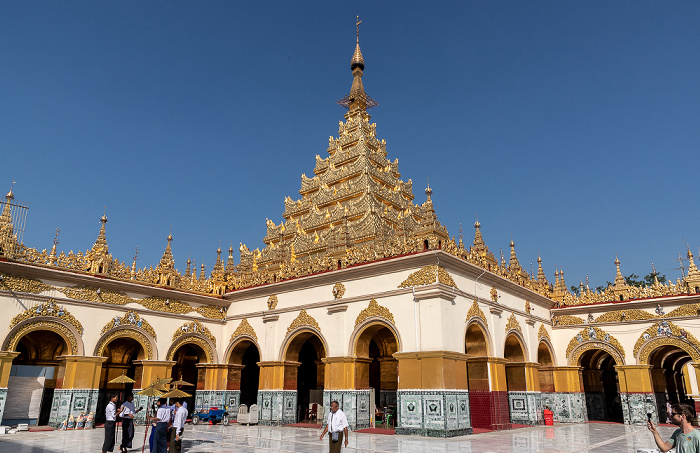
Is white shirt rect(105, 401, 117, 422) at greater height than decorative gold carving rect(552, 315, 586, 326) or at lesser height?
lesser

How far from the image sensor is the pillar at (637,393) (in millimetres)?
18984

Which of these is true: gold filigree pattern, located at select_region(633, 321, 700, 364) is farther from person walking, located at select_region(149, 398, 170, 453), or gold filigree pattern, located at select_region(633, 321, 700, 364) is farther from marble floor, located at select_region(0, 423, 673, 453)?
person walking, located at select_region(149, 398, 170, 453)

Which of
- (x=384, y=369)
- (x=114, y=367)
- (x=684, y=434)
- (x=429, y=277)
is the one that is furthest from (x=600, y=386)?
(x=114, y=367)

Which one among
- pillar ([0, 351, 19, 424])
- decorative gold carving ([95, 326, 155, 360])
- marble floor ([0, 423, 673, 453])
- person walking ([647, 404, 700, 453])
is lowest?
marble floor ([0, 423, 673, 453])

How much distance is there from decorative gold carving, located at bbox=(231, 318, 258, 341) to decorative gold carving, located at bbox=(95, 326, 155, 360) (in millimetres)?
3149

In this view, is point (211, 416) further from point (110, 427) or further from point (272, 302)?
point (110, 427)

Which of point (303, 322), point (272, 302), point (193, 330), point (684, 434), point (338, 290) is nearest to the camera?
point (684, 434)

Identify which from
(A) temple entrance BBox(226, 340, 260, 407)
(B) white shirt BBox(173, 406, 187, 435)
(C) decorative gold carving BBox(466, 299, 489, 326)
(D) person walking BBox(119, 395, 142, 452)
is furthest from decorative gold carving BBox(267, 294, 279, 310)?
(B) white shirt BBox(173, 406, 187, 435)

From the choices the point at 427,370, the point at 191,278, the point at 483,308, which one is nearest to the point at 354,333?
the point at 427,370

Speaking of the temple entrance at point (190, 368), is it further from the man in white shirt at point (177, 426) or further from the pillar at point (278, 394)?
the man in white shirt at point (177, 426)

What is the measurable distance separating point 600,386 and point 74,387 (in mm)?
20186

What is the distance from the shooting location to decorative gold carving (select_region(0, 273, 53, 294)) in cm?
1509

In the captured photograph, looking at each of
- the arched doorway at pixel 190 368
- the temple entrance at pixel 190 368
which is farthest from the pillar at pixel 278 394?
the temple entrance at pixel 190 368

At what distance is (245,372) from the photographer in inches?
862
